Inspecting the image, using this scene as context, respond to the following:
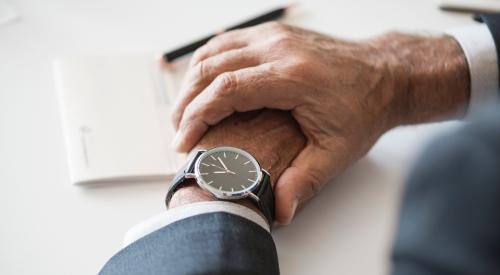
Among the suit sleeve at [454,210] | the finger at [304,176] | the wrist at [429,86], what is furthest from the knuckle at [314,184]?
the suit sleeve at [454,210]

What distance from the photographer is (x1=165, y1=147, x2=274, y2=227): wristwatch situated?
775mm

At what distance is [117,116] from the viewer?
38.3 inches

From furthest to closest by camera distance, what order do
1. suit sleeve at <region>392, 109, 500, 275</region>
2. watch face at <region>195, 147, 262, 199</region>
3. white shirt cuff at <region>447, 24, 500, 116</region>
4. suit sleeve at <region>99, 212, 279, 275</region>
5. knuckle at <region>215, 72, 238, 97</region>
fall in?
white shirt cuff at <region>447, 24, 500, 116</region> → knuckle at <region>215, 72, 238, 97</region> → watch face at <region>195, 147, 262, 199</region> → suit sleeve at <region>99, 212, 279, 275</region> → suit sleeve at <region>392, 109, 500, 275</region>

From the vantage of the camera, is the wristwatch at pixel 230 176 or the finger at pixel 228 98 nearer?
the wristwatch at pixel 230 176

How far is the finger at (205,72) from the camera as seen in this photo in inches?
37.0

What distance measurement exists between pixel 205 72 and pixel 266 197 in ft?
0.87

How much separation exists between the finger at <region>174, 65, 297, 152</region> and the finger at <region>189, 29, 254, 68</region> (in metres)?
0.11

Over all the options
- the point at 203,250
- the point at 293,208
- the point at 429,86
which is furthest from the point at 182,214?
the point at 429,86

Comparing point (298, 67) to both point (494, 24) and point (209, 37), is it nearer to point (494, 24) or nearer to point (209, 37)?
point (209, 37)

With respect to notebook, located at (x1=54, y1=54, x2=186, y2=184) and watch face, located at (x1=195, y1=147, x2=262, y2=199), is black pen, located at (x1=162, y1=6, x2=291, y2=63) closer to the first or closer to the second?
notebook, located at (x1=54, y1=54, x2=186, y2=184)

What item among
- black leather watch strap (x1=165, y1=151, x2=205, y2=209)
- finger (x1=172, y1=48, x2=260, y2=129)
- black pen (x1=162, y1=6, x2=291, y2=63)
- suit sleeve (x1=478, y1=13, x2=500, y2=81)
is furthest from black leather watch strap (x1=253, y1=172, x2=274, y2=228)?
suit sleeve (x1=478, y1=13, x2=500, y2=81)

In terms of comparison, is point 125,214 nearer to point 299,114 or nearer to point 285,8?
point 299,114

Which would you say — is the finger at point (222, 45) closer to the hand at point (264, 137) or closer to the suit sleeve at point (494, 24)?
the hand at point (264, 137)

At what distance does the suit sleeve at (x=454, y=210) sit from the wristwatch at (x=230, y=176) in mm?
454
